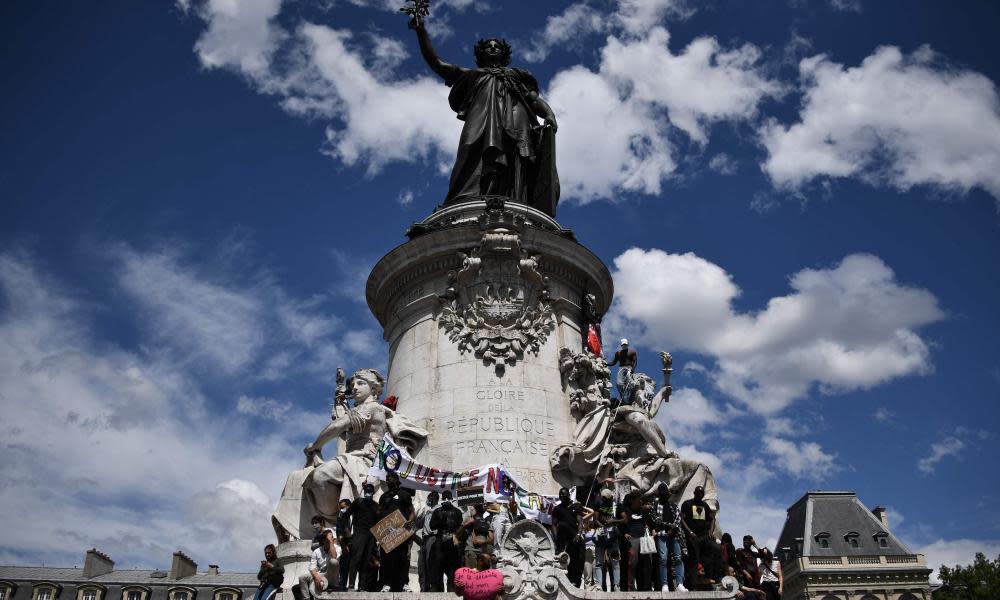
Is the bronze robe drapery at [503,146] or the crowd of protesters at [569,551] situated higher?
the bronze robe drapery at [503,146]

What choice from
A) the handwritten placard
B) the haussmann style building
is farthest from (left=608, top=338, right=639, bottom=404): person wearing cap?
the haussmann style building

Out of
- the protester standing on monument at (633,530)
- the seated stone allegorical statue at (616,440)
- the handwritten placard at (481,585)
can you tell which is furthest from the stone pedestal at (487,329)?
the handwritten placard at (481,585)

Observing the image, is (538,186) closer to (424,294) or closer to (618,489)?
(424,294)

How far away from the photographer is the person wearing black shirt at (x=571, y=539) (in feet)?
37.4

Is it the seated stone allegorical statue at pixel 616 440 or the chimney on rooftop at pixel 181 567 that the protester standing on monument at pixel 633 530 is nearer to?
the seated stone allegorical statue at pixel 616 440

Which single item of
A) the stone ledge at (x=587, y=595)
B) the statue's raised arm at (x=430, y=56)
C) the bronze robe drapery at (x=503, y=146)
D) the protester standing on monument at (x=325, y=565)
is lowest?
the stone ledge at (x=587, y=595)

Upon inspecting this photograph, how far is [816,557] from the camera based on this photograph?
50.1 metres

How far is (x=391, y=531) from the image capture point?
11.0 meters

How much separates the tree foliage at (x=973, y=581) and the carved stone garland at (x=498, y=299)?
35.7m

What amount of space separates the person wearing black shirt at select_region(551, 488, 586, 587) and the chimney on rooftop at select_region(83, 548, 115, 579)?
4202 cm

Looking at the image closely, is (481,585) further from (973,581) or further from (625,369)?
(973,581)

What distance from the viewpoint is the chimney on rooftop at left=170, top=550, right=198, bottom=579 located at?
44.1m

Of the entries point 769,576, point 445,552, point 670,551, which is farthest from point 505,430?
point 769,576

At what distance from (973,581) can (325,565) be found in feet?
138
